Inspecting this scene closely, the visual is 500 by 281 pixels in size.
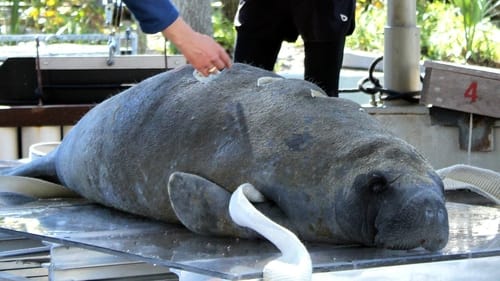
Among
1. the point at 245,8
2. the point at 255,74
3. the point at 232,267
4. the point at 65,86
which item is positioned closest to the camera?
the point at 232,267

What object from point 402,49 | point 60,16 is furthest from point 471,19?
point 60,16

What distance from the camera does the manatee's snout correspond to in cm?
262

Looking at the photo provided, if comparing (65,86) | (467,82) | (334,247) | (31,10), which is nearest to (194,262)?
(334,247)

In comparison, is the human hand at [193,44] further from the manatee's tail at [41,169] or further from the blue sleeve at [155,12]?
the manatee's tail at [41,169]

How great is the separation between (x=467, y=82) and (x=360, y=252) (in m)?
3.31

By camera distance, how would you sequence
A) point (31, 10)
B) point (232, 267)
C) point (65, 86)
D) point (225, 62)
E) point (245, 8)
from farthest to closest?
point (31, 10), point (65, 86), point (245, 8), point (225, 62), point (232, 267)

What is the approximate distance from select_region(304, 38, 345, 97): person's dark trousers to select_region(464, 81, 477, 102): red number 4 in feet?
5.02

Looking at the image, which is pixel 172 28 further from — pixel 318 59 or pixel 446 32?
pixel 446 32

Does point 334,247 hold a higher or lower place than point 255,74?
lower

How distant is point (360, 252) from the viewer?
9.04ft

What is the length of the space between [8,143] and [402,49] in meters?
2.42

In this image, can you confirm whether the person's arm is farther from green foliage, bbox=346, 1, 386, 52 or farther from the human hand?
green foliage, bbox=346, 1, 386, 52

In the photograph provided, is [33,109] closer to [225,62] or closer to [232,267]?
[225,62]

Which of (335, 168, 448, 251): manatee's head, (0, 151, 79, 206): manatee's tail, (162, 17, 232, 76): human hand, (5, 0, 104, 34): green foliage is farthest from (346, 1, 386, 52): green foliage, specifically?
(335, 168, 448, 251): manatee's head
